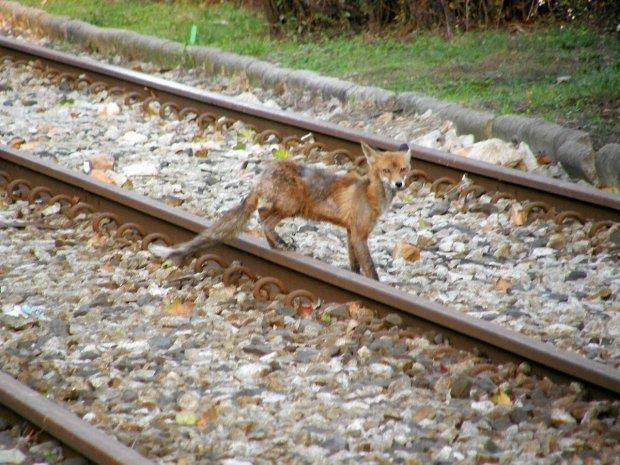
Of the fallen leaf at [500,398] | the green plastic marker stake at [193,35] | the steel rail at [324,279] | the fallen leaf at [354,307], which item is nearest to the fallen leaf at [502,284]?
the steel rail at [324,279]

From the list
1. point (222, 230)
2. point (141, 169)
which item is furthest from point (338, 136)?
point (222, 230)

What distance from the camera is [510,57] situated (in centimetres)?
1218

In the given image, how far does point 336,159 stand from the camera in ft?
30.7

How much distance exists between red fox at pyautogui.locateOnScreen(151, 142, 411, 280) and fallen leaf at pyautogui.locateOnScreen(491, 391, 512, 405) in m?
1.58

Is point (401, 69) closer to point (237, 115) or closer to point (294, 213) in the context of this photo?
point (237, 115)

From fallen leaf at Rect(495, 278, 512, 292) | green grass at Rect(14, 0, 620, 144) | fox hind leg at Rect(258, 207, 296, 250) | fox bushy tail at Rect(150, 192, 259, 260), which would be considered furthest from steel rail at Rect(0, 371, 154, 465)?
green grass at Rect(14, 0, 620, 144)

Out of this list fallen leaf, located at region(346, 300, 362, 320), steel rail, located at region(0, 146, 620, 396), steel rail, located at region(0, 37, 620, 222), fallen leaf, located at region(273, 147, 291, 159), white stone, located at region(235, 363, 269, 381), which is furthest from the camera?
fallen leaf, located at region(273, 147, 291, 159)

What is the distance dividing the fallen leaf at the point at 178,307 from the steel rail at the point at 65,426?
1.35 meters

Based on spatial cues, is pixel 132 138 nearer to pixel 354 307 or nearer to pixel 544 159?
pixel 544 159

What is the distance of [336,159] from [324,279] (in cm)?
296

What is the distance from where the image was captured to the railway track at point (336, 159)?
5.66 metres

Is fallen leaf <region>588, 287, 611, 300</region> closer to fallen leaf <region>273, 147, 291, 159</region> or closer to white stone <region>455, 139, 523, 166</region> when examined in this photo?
white stone <region>455, 139, 523, 166</region>

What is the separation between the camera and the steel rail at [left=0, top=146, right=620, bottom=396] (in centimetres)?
539

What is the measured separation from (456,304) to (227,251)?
59.3 inches
